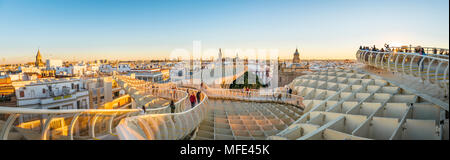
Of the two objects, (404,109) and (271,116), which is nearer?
(404,109)

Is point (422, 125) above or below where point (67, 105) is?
above

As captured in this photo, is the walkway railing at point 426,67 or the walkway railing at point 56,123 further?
the walkway railing at point 426,67

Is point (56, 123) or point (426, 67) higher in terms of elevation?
point (426, 67)

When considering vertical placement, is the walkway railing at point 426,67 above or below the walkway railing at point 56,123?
above

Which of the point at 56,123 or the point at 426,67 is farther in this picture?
the point at 426,67

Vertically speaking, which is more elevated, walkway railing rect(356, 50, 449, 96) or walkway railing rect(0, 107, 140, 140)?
walkway railing rect(356, 50, 449, 96)

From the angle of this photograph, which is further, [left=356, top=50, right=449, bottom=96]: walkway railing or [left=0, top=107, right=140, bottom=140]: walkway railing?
[left=356, top=50, right=449, bottom=96]: walkway railing

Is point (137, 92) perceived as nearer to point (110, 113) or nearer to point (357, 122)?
point (110, 113)

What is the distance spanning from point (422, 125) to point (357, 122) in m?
1.80
